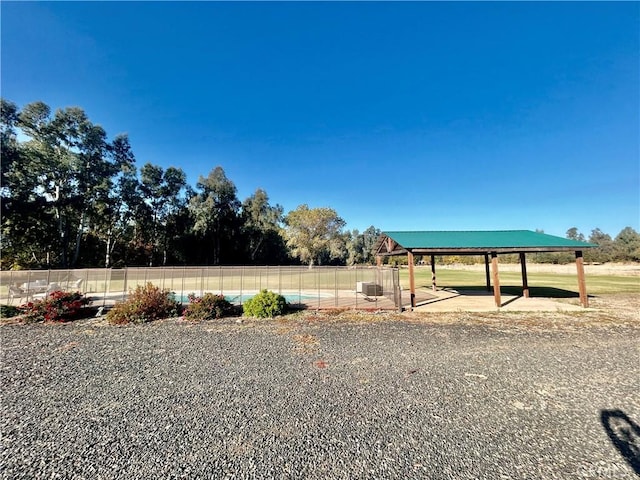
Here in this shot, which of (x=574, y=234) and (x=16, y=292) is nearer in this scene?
(x=16, y=292)

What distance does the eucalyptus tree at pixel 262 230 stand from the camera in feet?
136

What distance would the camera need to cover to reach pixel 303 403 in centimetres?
397

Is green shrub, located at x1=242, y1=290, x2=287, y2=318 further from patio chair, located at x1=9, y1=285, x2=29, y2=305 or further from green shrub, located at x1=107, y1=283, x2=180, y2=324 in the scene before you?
patio chair, located at x1=9, y1=285, x2=29, y2=305

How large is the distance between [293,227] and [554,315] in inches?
1401

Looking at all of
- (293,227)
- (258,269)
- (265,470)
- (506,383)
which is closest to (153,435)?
(265,470)

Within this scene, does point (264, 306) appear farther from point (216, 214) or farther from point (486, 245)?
point (216, 214)

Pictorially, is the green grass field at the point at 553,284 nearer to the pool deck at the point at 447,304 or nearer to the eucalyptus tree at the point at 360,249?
the pool deck at the point at 447,304

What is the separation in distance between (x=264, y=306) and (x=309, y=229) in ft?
105

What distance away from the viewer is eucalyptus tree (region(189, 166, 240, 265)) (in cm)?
3412

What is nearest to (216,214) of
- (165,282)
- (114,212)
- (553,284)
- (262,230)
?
(262,230)

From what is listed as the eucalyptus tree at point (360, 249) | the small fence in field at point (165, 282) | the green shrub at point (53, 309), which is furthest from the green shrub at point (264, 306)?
the eucalyptus tree at point (360, 249)

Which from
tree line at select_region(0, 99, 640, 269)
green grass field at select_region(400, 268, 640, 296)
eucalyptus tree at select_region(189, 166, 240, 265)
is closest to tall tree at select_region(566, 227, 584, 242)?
tree line at select_region(0, 99, 640, 269)

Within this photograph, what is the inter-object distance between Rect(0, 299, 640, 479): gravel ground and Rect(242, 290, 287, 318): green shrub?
2.63 meters

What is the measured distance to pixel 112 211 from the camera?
27.9 meters
